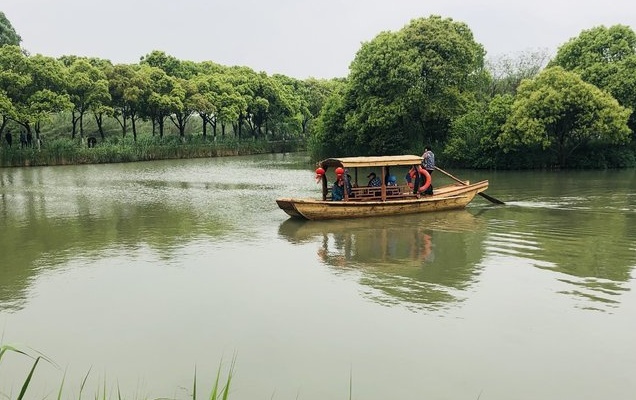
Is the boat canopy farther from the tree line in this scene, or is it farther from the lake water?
the tree line

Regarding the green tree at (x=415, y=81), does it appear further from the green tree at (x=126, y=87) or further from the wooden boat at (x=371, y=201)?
the green tree at (x=126, y=87)

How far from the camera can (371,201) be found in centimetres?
1650

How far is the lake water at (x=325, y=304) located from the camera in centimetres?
625

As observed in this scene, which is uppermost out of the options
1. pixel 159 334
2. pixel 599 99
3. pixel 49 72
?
pixel 49 72

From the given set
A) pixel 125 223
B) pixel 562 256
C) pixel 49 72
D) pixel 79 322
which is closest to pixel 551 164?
pixel 562 256

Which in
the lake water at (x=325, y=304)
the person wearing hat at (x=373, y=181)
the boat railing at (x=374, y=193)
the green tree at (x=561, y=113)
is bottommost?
the lake water at (x=325, y=304)

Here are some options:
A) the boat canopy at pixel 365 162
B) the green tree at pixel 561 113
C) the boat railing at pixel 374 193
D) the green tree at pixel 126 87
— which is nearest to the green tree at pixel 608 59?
the green tree at pixel 561 113

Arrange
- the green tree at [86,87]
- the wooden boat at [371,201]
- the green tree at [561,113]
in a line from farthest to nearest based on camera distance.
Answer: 1. the green tree at [86,87]
2. the green tree at [561,113]
3. the wooden boat at [371,201]

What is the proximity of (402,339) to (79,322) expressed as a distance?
4500 millimetres

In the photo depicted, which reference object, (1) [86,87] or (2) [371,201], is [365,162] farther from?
(1) [86,87]

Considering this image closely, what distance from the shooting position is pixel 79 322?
8.09 m

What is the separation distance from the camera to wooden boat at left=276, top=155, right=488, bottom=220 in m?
15.7

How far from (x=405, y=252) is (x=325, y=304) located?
3877 millimetres

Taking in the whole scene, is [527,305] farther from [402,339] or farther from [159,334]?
[159,334]
